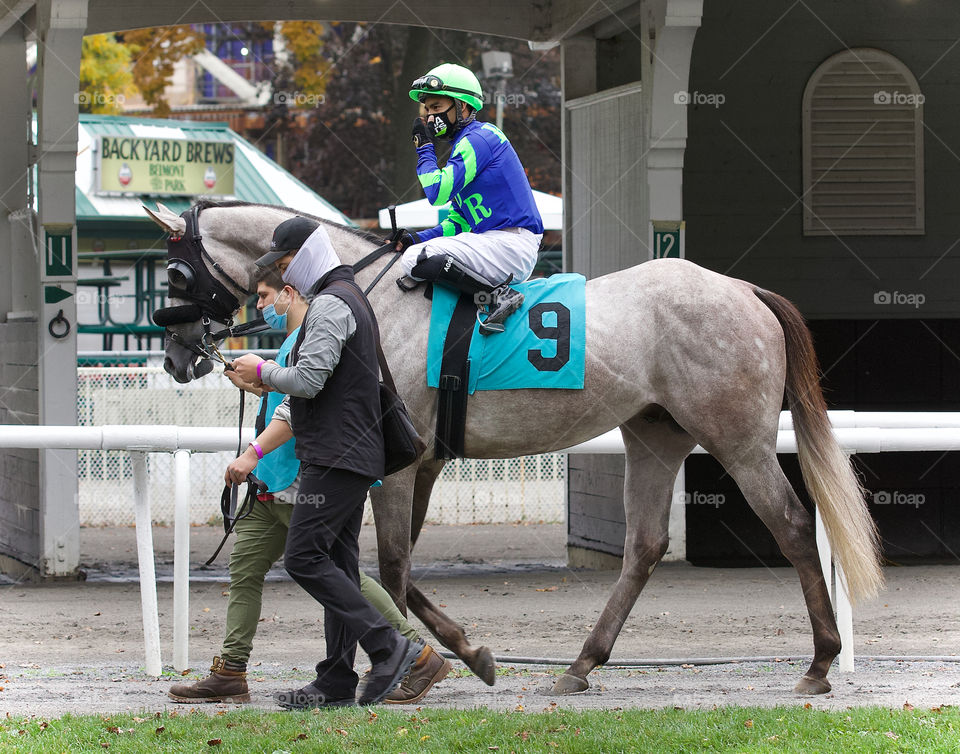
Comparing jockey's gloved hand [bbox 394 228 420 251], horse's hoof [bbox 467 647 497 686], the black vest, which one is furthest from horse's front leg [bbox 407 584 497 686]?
jockey's gloved hand [bbox 394 228 420 251]

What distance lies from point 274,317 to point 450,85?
121 centimetres

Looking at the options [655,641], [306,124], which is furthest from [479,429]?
[306,124]

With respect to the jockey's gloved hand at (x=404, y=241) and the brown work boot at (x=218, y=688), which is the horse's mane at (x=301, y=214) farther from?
the brown work boot at (x=218, y=688)

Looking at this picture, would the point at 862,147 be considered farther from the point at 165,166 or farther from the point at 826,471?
the point at 165,166

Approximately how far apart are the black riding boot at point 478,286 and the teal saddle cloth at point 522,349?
0.15 feet

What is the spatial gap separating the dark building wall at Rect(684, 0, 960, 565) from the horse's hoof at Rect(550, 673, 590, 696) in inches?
161

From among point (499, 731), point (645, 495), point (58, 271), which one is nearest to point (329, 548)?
point (499, 731)

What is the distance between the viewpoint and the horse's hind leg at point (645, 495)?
229 inches

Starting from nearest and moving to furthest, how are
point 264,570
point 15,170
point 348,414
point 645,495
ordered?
point 348,414, point 264,570, point 645,495, point 15,170

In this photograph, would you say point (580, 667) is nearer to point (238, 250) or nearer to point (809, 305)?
point (238, 250)

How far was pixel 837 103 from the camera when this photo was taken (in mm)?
9789

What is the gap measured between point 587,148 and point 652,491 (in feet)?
15.0

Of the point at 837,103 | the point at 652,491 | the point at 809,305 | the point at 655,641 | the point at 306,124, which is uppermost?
the point at 306,124

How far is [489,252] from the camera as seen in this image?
5.41 meters
